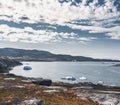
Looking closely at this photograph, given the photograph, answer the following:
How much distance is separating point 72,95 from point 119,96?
728 centimetres

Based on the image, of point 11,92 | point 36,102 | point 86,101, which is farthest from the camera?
point 11,92

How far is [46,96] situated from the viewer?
124 ft

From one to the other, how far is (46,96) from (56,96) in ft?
4.97

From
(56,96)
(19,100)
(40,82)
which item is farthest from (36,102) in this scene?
(40,82)

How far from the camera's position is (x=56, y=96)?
125 feet

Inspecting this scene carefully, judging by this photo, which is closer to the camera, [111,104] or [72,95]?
[111,104]

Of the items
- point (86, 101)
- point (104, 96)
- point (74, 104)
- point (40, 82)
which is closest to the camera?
point (74, 104)

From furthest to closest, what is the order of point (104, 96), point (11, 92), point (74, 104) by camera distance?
point (11, 92)
point (104, 96)
point (74, 104)

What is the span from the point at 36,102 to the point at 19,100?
2.65m

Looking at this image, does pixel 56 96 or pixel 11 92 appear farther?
pixel 11 92

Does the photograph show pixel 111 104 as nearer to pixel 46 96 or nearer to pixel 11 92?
pixel 46 96

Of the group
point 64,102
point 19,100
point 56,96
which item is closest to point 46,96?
point 56,96

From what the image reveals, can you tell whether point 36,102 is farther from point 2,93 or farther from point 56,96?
point 2,93

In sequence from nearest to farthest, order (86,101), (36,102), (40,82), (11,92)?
(36,102)
(86,101)
(11,92)
(40,82)
